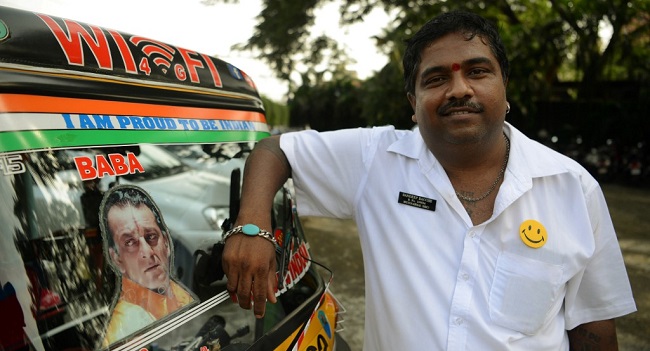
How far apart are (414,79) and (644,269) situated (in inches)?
199

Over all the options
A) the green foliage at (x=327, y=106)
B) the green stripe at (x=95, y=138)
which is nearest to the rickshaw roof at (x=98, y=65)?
the green stripe at (x=95, y=138)

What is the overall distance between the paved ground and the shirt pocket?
246cm

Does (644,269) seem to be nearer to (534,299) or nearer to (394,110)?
(534,299)

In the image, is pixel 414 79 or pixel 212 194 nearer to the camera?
pixel 414 79

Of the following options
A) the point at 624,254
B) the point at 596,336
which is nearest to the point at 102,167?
the point at 596,336

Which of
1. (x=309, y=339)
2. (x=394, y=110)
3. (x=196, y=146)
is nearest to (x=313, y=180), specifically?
(x=196, y=146)

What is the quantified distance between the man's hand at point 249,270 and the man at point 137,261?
219mm

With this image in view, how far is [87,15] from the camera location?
4.87 feet

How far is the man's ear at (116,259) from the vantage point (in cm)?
124

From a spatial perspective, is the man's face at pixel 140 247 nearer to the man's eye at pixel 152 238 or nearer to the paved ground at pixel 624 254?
the man's eye at pixel 152 238

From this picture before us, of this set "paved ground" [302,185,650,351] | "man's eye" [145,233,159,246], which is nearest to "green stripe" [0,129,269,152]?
"man's eye" [145,233,159,246]

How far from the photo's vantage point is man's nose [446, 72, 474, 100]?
142cm

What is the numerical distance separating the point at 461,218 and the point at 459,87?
411mm

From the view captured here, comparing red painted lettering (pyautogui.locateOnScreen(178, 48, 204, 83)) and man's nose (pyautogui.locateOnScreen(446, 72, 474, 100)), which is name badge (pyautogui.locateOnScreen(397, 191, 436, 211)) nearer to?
man's nose (pyautogui.locateOnScreen(446, 72, 474, 100))
